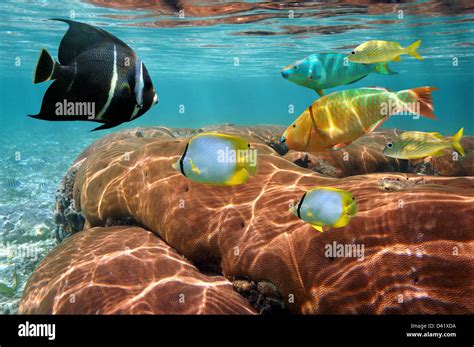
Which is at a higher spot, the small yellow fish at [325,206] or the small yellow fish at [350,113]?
the small yellow fish at [350,113]

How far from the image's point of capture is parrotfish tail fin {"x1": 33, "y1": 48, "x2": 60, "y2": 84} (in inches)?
66.9

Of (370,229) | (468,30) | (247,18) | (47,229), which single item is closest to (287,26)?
Result: (247,18)

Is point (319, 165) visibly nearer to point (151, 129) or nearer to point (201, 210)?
point (201, 210)

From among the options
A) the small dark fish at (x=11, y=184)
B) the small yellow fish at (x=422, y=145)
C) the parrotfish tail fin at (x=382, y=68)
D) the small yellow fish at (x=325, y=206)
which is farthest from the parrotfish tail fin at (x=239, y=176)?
the small dark fish at (x=11, y=184)

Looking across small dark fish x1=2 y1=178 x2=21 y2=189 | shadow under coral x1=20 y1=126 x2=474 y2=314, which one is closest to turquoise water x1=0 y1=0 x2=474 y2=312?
small dark fish x1=2 y1=178 x2=21 y2=189

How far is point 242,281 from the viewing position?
394 centimetres

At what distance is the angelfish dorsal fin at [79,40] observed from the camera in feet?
6.15

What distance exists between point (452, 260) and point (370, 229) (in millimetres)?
766

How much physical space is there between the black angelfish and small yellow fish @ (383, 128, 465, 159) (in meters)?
2.95

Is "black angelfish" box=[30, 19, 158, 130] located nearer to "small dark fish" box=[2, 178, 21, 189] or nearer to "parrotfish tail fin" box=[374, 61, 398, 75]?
"parrotfish tail fin" box=[374, 61, 398, 75]

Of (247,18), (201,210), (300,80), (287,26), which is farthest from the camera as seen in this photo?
(287,26)

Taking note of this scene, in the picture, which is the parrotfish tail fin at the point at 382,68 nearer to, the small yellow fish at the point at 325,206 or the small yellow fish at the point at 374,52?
the small yellow fish at the point at 374,52

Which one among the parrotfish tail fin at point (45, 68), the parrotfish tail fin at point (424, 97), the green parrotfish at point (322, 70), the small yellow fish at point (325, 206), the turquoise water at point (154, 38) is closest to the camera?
the parrotfish tail fin at point (45, 68)
